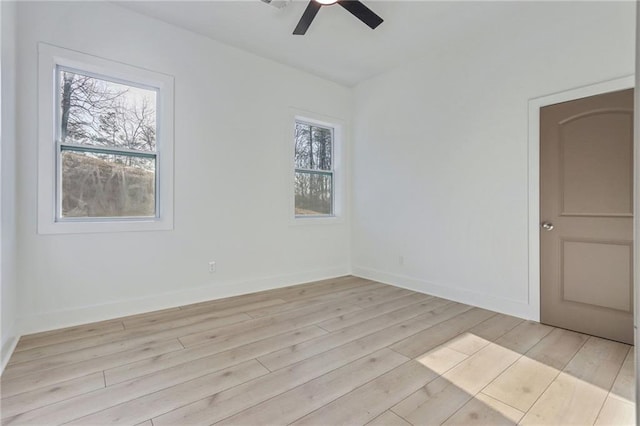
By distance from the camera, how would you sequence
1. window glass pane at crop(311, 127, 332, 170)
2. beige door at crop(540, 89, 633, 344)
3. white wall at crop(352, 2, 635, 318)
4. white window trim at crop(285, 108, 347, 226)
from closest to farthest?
beige door at crop(540, 89, 633, 344) < white wall at crop(352, 2, 635, 318) < white window trim at crop(285, 108, 347, 226) < window glass pane at crop(311, 127, 332, 170)

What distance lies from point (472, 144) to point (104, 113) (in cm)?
386

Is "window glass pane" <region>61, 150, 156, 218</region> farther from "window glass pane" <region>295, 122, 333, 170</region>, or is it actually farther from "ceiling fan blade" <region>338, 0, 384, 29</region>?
"ceiling fan blade" <region>338, 0, 384, 29</region>

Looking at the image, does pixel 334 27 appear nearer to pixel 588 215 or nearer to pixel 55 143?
pixel 55 143

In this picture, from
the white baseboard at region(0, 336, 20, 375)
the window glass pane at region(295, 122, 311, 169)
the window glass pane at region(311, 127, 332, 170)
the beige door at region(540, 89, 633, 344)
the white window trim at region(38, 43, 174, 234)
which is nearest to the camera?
the white baseboard at region(0, 336, 20, 375)

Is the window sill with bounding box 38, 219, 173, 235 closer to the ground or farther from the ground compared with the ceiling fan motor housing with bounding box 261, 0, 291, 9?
closer to the ground

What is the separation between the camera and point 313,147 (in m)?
4.71

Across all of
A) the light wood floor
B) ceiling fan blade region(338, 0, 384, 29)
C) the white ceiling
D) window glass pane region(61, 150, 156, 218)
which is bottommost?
the light wood floor

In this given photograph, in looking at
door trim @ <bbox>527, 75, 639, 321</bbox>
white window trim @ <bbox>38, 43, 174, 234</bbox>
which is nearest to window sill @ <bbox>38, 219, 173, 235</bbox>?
white window trim @ <bbox>38, 43, 174, 234</bbox>

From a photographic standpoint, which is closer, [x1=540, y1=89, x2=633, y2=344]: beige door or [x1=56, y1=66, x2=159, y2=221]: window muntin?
[x1=540, y1=89, x2=633, y2=344]: beige door

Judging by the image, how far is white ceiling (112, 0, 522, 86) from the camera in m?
2.94

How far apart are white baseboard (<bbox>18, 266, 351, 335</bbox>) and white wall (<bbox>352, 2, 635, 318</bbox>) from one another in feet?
4.64

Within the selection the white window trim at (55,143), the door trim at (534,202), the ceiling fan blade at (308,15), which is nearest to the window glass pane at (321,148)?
the ceiling fan blade at (308,15)

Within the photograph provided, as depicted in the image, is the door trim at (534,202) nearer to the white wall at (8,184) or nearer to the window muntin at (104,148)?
the window muntin at (104,148)

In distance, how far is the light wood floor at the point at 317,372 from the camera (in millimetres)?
1619
